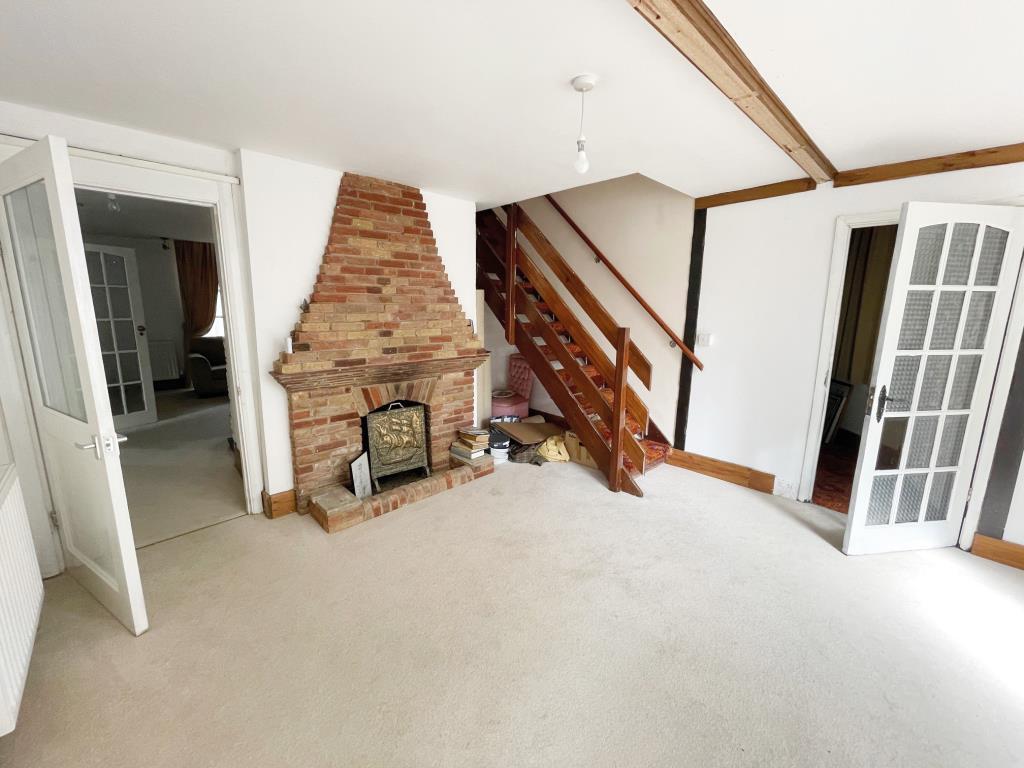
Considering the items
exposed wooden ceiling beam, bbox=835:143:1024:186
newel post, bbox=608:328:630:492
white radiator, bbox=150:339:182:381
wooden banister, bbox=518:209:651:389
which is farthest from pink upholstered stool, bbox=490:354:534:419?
white radiator, bbox=150:339:182:381

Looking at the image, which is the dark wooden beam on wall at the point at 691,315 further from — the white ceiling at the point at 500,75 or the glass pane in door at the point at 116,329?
the glass pane in door at the point at 116,329

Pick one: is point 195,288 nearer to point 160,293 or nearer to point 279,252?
point 160,293

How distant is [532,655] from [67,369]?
2414 millimetres

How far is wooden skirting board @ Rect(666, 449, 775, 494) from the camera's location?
344 cm

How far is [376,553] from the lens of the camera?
256 cm

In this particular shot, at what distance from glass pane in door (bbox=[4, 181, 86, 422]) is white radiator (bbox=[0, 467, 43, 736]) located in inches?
16.0

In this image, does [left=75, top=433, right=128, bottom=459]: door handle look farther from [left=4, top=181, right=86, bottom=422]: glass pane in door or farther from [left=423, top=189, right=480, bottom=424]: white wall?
[left=423, top=189, right=480, bottom=424]: white wall

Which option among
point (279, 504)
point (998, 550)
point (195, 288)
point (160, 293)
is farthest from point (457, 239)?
point (160, 293)

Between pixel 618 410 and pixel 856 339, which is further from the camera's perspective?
pixel 856 339

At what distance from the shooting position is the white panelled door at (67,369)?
1631 mm

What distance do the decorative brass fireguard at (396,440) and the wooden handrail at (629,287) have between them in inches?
87.4

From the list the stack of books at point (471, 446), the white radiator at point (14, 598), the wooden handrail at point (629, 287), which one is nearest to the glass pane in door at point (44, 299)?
the white radiator at point (14, 598)

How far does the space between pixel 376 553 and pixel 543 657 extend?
47.2 inches

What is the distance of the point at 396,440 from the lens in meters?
3.48
